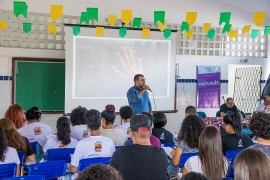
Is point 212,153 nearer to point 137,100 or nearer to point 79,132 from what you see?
point 79,132

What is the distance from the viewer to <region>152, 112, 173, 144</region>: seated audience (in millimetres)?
4297

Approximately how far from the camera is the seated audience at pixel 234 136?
393 centimetres

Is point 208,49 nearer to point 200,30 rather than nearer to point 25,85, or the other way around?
point 200,30

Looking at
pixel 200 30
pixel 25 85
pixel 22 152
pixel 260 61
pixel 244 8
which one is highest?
pixel 244 8

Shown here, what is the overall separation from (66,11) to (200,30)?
336 cm

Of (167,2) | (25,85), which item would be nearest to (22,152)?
(25,85)

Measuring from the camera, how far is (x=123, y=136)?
4258 mm

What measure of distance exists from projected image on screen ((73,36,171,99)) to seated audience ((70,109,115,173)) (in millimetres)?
4161

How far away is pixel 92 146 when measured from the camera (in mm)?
3400

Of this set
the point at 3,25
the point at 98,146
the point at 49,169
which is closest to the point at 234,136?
the point at 98,146

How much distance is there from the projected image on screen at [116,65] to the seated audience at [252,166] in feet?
19.7

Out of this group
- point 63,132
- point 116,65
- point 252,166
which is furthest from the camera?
point 116,65

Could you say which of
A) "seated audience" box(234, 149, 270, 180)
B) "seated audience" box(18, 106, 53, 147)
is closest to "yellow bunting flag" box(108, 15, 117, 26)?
"seated audience" box(18, 106, 53, 147)

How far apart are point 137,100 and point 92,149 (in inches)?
129
